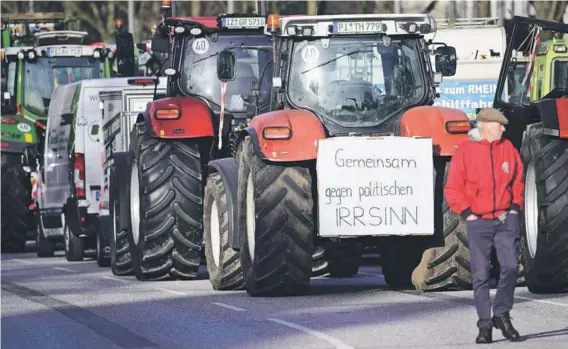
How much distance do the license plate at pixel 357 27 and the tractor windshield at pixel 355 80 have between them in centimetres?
9

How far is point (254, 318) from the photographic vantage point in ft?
50.5

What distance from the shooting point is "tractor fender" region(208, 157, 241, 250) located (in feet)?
59.4

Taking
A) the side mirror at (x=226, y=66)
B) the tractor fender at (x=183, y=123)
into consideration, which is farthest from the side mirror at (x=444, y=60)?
the tractor fender at (x=183, y=123)

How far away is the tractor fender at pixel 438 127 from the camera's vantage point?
17109 millimetres

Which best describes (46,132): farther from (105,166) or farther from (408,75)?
(408,75)

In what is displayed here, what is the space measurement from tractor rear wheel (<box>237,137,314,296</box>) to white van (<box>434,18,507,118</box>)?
1521 centimetres

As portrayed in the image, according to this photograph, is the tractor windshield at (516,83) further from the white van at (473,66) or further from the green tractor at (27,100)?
the white van at (473,66)

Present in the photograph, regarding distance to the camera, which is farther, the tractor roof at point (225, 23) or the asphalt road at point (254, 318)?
the tractor roof at point (225, 23)

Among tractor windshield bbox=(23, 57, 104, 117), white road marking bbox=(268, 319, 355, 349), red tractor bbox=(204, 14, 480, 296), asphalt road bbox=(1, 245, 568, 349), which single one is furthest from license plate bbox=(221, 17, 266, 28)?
tractor windshield bbox=(23, 57, 104, 117)

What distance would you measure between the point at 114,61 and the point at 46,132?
409 centimetres

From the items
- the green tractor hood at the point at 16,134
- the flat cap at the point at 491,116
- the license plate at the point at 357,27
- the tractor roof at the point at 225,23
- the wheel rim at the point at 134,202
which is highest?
the license plate at the point at 357,27

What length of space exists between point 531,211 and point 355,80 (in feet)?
6.68

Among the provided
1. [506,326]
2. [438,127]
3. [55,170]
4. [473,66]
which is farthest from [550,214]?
[473,66]

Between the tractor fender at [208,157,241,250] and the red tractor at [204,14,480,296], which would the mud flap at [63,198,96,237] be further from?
the red tractor at [204,14,480,296]
